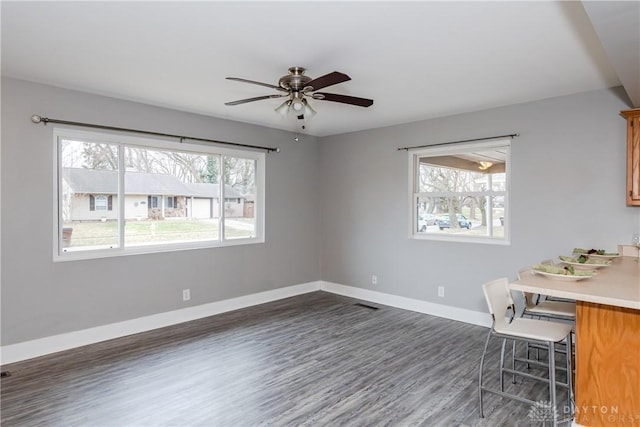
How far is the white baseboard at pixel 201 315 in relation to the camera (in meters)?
3.41

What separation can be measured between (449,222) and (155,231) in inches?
147

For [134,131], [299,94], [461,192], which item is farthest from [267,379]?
→ [461,192]

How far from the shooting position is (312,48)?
2.67 m

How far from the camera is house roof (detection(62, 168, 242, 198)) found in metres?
3.74

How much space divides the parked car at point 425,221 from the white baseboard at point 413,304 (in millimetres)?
1002

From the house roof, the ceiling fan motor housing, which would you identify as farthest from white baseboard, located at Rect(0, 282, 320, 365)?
the ceiling fan motor housing

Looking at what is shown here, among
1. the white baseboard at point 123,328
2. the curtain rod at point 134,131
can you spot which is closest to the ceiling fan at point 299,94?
the curtain rod at point 134,131

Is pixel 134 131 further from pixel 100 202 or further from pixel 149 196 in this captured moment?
pixel 100 202

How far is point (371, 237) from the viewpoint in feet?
18.1

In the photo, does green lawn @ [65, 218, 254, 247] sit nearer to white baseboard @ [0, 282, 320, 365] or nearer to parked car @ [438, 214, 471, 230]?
white baseboard @ [0, 282, 320, 365]

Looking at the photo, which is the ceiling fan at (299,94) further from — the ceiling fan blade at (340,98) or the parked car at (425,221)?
the parked car at (425,221)

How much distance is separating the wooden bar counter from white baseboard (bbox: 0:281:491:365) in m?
2.17

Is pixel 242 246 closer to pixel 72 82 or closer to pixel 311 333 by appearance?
pixel 311 333

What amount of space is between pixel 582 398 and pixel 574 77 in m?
2.68
